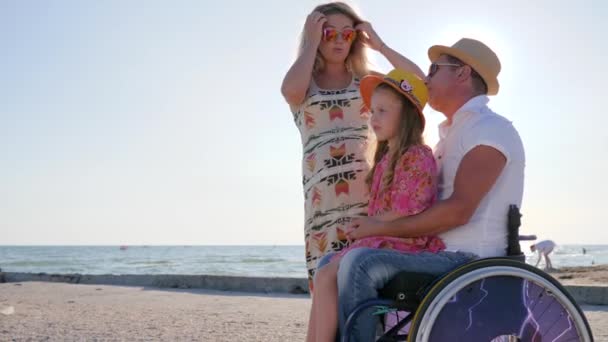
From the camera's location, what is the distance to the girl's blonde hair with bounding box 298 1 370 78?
376cm

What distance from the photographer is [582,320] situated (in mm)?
2625

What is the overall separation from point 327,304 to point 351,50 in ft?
5.37

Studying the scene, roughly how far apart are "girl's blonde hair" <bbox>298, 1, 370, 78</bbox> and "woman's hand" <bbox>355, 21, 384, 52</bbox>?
3 centimetres

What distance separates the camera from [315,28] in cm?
366

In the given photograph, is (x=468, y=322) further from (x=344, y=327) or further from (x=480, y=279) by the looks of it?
(x=344, y=327)

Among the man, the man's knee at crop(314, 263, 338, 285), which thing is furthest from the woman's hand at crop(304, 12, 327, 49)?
the man's knee at crop(314, 263, 338, 285)

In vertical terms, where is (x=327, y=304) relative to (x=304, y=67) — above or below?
below

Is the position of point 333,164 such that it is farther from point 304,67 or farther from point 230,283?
point 230,283

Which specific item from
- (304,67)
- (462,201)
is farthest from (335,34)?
→ (462,201)

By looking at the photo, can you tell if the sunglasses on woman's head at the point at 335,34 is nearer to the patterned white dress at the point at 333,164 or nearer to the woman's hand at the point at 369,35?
the woman's hand at the point at 369,35

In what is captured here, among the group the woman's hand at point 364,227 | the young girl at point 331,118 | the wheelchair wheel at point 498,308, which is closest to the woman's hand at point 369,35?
the young girl at point 331,118

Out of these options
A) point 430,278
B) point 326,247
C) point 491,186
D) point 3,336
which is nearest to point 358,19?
point 326,247

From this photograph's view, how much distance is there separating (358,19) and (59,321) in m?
4.84

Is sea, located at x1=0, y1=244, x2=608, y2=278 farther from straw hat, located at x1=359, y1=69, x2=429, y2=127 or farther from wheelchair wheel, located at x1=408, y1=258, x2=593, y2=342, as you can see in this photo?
straw hat, located at x1=359, y1=69, x2=429, y2=127
